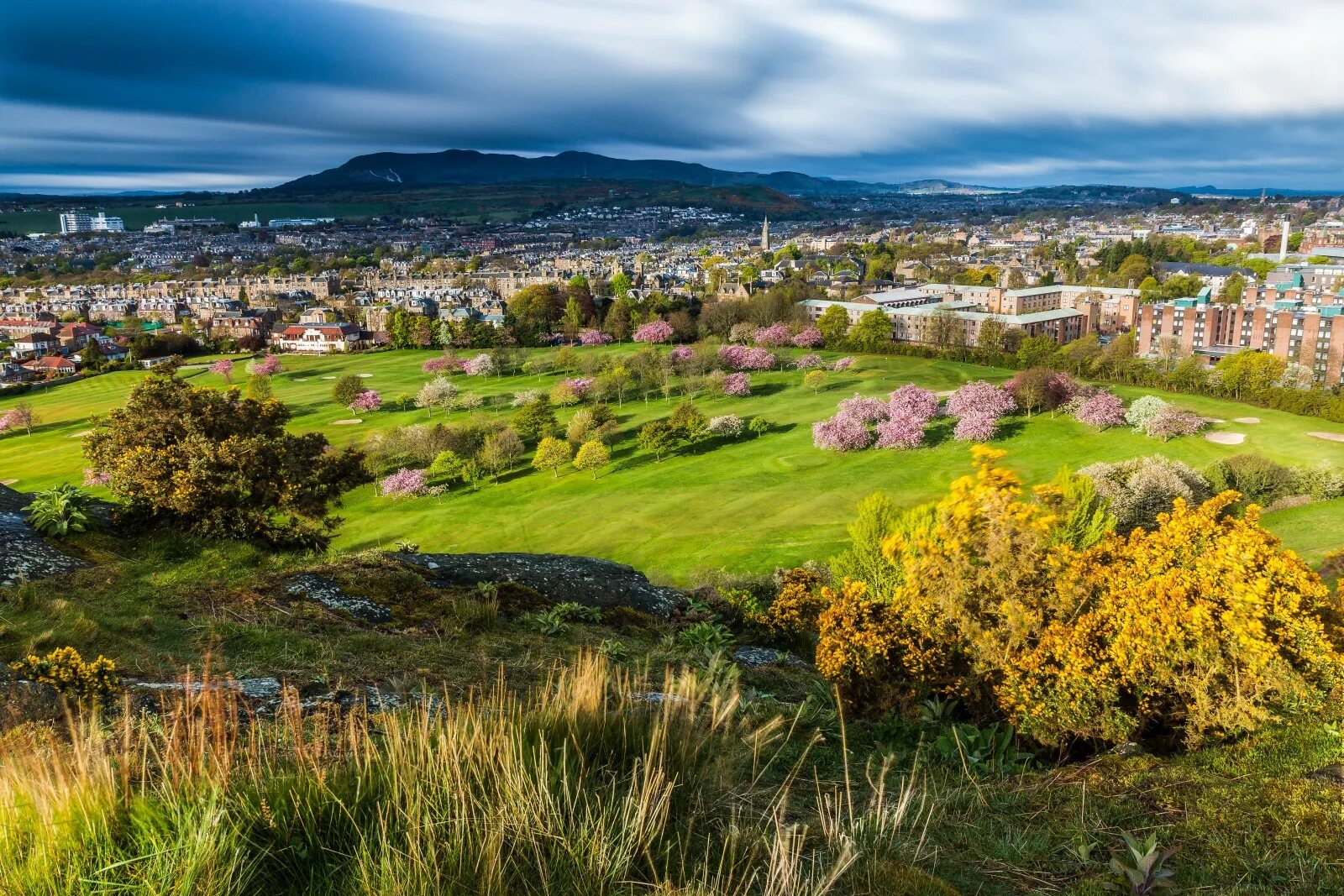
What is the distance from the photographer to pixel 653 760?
14.8 feet

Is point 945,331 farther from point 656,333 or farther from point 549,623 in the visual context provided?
point 549,623

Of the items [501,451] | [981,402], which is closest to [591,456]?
[501,451]

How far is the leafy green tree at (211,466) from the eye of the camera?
1357 cm

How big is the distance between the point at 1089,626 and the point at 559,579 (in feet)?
27.6

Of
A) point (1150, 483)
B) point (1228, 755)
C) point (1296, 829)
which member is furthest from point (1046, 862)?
point (1150, 483)

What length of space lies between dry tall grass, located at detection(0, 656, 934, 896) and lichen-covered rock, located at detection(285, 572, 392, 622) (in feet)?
19.6

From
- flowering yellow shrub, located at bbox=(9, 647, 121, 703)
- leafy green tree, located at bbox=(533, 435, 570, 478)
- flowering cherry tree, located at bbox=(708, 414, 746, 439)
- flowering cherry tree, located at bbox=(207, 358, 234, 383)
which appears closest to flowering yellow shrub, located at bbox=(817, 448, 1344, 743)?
flowering yellow shrub, located at bbox=(9, 647, 121, 703)

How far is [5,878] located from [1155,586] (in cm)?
925

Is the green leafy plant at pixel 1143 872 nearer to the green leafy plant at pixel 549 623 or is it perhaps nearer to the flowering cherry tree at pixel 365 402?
the green leafy plant at pixel 549 623

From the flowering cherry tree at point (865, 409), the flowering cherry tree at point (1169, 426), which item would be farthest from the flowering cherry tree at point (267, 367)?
the flowering cherry tree at point (1169, 426)

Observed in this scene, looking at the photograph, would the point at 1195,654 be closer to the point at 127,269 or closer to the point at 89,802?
the point at 89,802

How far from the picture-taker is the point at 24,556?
428 inches

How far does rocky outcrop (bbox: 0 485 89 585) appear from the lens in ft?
34.2

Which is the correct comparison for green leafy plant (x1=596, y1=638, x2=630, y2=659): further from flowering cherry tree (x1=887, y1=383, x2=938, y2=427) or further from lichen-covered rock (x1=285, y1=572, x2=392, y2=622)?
flowering cherry tree (x1=887, y1=383, x2=938, y2=427)
